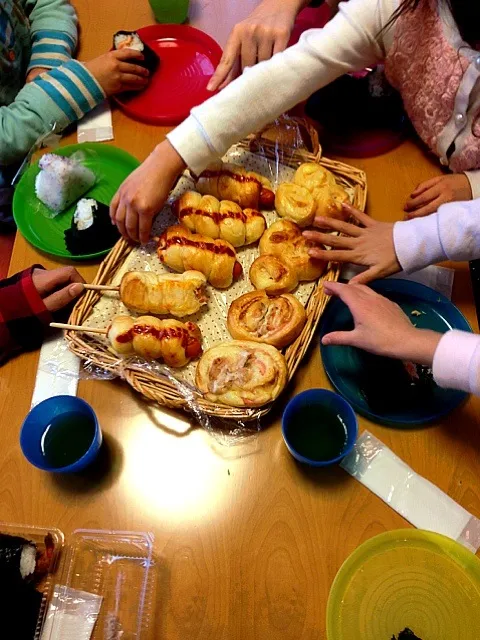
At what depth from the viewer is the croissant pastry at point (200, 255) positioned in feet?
3.18

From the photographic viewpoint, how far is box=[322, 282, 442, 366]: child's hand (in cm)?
82

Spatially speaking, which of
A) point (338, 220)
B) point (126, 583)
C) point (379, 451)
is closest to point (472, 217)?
point (338, 220)

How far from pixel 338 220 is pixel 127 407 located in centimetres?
53

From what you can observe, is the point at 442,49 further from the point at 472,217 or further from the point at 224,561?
the point at 224,561

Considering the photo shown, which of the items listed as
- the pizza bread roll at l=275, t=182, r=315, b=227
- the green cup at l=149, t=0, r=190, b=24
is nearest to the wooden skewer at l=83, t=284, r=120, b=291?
the pizza bread roll at l=275, t=182, r=315, b=227

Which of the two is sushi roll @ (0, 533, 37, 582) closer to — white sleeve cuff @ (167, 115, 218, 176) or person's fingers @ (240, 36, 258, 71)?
white sleeve cuff @ (167, 115, 218, 176)

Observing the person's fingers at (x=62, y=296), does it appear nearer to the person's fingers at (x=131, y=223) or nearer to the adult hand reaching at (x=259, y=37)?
the person's fingers at (x=131, y=223)

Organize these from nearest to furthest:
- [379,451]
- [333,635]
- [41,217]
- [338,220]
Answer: [333,635] → [379,451] → [338,220] → [41,217]

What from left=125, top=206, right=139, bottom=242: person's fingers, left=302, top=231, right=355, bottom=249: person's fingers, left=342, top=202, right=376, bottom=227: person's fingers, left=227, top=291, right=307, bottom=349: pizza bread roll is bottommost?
left=227, top=291, right=307, bottom=349: pizza bread roll

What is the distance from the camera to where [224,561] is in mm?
790

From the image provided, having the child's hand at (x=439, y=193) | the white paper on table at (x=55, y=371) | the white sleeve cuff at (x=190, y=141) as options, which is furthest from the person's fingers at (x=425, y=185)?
the white paper on table at (x=55, y=371)

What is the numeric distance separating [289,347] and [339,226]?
0.86ft

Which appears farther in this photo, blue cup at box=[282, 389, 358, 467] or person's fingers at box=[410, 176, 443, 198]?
person's fingers at box=[410, 176, 443, 198]

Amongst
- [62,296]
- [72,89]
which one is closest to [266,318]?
[62,296]
